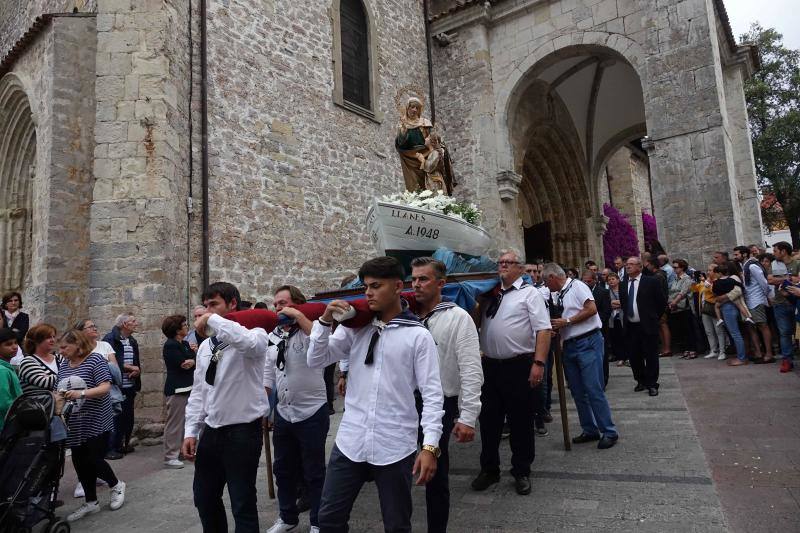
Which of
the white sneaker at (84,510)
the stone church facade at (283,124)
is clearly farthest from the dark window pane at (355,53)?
the white sneaker at (84,510)

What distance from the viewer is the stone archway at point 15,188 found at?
10570 mm

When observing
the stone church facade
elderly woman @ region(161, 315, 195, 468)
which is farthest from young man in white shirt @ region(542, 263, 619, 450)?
the stone church facade

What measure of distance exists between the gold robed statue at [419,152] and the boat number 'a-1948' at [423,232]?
1310 mm

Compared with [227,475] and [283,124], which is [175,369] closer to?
[227,475]

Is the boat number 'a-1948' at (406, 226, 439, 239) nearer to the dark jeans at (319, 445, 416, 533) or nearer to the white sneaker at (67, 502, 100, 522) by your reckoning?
the dark jeans at (319, 445, 416, 533)

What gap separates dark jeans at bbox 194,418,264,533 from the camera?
2.95 metres

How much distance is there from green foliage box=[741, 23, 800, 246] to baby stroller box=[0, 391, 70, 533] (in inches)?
1172

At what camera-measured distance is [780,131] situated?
24906 millimetres

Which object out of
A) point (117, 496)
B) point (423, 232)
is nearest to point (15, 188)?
point (117, 496)

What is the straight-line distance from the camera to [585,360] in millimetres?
4969

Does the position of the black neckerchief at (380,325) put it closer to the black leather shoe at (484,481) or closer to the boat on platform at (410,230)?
the black leather shoe at (484,481)

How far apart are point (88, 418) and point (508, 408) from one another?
133 inches

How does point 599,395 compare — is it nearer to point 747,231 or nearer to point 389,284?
point 389,284

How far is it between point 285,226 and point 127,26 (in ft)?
13.4
